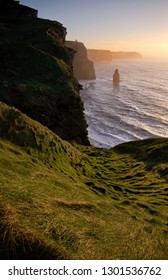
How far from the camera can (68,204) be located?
44.0 feet

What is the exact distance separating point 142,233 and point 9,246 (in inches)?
304

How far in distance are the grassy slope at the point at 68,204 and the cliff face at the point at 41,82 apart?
12.1m

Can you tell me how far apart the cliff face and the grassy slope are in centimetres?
1213

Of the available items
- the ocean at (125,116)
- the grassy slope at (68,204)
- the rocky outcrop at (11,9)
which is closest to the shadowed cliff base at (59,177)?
the grassy slope at (68,204)

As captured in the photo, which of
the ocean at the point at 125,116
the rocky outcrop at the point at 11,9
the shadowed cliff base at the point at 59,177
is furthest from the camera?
the ocean at the point at 125,116

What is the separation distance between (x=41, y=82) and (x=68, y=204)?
34.3 meters

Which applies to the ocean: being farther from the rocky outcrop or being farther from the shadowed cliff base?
the rocky outcrop

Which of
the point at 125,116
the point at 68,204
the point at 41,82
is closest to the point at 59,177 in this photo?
the point at 68,204

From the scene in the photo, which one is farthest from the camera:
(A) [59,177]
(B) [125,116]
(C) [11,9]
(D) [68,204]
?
(B) [125,116]

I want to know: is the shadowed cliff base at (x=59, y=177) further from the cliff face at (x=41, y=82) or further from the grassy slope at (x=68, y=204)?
the cliff face at (x=41, y=82)

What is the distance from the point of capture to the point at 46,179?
16.9 metres

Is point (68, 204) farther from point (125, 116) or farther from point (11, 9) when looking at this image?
point (125, 116)

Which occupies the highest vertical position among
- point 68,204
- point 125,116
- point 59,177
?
point 68,204

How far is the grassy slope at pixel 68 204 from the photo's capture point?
9.13 metres
